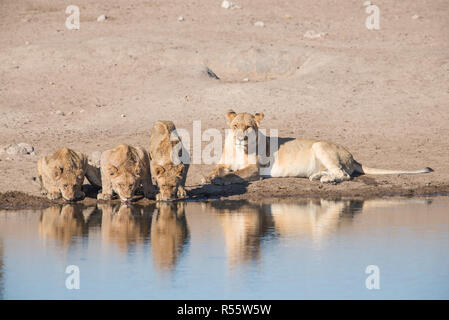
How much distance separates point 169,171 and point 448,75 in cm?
1135

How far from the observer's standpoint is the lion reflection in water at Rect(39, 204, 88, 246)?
39.2ft

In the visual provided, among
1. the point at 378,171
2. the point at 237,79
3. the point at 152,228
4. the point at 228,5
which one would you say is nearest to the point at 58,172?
the point at 152,228

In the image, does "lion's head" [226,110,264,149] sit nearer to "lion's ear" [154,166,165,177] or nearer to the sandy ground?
the sandy ground

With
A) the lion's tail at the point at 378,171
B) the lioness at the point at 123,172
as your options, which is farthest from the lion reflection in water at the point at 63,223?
the lion's tail at the point at 378,171

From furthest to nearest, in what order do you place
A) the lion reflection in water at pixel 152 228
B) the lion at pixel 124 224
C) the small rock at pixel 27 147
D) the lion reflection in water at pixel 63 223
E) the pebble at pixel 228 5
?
the pebble at pixel 228 5 → the small rock at pixel 27 147 → the lion reflection in water at pixel 63 223 → the lion at pixel 124 224 → the lion reflection in water at pixel 152 228

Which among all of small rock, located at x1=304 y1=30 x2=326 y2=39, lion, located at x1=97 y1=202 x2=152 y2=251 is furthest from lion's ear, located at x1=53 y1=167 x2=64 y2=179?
small rock, located at x1=304 y1=30 x2=326 y2=39

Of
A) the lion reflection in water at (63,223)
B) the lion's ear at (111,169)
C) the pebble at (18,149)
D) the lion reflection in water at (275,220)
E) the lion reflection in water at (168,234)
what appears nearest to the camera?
the lion reflection in water at (168,234)

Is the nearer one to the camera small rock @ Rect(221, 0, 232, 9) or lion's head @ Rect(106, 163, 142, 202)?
lion's head @ Rect(106, 163, 142, 202)

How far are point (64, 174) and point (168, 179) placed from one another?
1541 millimetres

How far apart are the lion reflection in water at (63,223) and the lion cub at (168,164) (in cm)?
126

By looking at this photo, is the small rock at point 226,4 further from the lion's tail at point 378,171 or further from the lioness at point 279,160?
the lion's tail at point 378,171

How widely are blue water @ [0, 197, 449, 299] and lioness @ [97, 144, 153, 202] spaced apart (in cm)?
31

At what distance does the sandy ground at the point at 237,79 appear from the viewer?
61.2 feet

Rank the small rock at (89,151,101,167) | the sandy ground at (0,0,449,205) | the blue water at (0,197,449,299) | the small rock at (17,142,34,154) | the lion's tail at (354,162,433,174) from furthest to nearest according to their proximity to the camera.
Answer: the sandy ground at (0,0,449,205) < the small rock at (17,142,34,154) < the lion's tail at (354,162,433,174) < the small rock at (89,151,101,167) < the blue water at (0,197,449,299)
